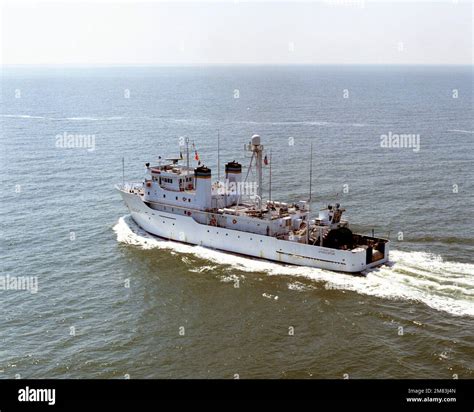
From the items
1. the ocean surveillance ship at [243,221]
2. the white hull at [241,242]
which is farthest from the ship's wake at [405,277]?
the ocean surveillance ship at [243,221]

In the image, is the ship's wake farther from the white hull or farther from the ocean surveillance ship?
the ocean surveillance ship

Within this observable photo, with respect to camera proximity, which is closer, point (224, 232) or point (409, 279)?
point (409, 279)

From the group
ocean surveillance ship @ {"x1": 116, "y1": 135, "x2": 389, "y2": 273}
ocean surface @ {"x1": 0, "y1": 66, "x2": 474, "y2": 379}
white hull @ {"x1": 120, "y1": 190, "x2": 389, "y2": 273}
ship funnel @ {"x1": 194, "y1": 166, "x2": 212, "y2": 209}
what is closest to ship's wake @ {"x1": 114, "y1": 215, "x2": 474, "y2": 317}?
ocean surface @ {"x1": 0, "y1": 66, "x2": 474, "y2": 379}

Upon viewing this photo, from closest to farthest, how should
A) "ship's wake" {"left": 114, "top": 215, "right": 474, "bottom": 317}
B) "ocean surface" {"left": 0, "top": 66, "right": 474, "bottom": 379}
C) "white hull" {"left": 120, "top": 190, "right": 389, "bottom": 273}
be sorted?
"ocean surface" {"left": 0, "top": 66, "right": 474, "bottom": 379} < "ship's wake" {"left": 114, "top": 215, "right": 474, "bottom": 317} < "white hull" {"left": 120, "top": 190, "right": 389, "bottom": 273}

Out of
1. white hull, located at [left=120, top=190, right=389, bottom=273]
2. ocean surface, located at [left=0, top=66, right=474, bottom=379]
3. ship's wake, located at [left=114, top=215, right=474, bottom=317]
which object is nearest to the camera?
ocean surface, located at [left=0, top=66, right=474, bottom=379]

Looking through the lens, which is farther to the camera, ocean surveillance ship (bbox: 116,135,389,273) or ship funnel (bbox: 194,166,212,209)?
ship funnel (bbox: 194,166,212,209)

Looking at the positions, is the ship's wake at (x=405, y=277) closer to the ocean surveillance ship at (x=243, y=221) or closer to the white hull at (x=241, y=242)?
the white hull at (x=241, y=242)

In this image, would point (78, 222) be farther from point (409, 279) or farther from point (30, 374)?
point (409, 279)

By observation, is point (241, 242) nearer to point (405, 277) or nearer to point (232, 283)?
point (232, 283)
